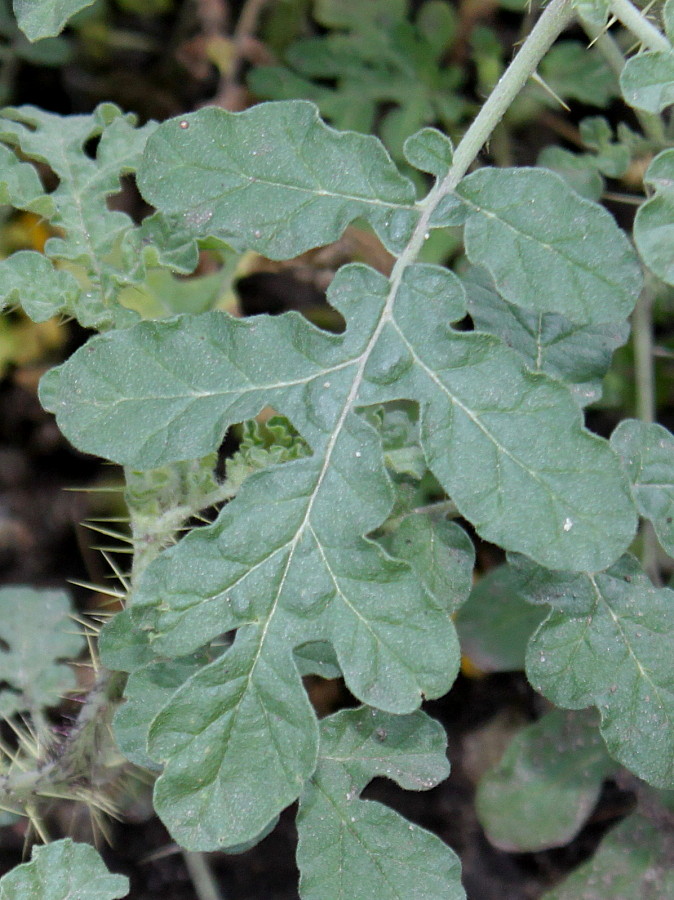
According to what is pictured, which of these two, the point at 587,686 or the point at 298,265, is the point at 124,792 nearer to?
the point at 587,686

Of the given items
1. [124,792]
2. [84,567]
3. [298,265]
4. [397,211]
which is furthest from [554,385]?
[84,567]

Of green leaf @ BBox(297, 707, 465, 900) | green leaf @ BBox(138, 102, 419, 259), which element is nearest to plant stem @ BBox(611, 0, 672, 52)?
green leaf @ BBox(138, 102, 419, 259)

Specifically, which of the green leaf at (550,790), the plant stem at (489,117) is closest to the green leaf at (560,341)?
the plant stem at (489,117)

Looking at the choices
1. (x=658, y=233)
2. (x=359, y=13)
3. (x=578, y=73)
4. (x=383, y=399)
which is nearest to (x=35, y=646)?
(x=383, y=399)

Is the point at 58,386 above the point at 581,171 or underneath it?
underneath

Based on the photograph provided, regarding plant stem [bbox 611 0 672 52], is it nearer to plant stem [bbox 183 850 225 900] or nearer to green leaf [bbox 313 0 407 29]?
green leaf [bbox 313 0 407 29]

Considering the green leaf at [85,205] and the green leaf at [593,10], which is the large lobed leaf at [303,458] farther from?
the green leaf at [593,10]

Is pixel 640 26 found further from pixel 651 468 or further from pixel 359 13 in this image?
pixel 359 13
